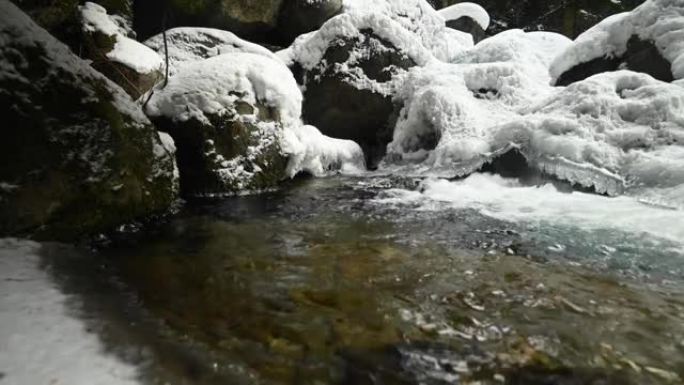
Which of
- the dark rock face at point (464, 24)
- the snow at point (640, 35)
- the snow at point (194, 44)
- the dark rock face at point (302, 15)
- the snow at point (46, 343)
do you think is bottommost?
the snow at point (46, 343)

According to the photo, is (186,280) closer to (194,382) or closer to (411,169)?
(194,382)

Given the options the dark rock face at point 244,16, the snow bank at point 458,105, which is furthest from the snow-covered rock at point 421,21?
the snow bank at point 458,105

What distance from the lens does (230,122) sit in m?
5.45

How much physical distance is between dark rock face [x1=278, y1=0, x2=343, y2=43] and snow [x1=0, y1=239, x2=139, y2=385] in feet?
32.5

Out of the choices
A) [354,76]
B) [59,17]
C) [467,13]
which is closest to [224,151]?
[59,17]

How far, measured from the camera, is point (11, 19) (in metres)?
3.29

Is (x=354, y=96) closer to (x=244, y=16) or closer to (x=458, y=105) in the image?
(x=458, y=105)

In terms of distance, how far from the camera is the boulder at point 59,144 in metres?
3.06

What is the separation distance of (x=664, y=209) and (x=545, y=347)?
133 inches

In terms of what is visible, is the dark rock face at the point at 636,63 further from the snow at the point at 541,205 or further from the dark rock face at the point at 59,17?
the dark rock face at the point at 59,17

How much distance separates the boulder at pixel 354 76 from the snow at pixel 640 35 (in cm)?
346

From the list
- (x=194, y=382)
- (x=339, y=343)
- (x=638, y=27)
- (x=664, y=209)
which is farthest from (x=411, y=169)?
(x=194, y=382)

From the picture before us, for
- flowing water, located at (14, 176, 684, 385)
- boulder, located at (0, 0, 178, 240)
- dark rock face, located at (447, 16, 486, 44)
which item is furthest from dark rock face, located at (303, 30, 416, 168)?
dark rock face, located at (447, 16, 486, 44)

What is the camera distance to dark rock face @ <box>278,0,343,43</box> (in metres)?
11.0
